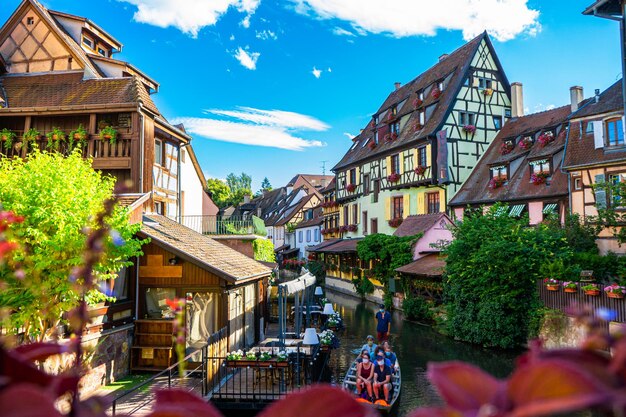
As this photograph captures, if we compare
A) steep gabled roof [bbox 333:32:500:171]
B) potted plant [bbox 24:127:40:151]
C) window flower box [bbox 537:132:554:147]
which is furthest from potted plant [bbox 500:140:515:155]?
potted plant [bbox 24:127:40:151]

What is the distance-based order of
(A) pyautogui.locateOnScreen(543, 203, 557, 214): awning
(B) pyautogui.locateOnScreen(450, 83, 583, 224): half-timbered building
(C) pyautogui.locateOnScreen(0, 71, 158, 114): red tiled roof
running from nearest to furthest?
(C) pyautogui.locateOnScreen(0, 71, 158, 114): red tiled roof
(A) pyautogui.locateOnScreen(543, 203, 557, 214): awning
(B) pyautogui.locateOnScreen(450, 83, 583, 224): half-timbered building

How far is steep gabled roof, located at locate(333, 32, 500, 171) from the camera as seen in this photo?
103ft

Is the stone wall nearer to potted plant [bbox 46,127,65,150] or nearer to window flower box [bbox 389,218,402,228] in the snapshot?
potted plant [bbox 46,127,65,150]

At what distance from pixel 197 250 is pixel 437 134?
21.4 metres

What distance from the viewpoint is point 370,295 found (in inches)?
1246

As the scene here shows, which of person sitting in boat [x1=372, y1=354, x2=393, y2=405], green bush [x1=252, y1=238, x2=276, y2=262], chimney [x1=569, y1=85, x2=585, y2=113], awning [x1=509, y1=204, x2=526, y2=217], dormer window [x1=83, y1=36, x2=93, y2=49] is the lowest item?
person sitting in boat [x1=372, y1=354, x2=393, y2=405]

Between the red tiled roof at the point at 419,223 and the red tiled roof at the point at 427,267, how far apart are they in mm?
2345

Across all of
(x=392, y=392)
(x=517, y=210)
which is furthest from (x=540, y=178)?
(x=392, y=392)

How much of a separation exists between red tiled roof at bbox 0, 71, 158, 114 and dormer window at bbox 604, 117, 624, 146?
20.6 m

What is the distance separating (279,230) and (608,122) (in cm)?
4738

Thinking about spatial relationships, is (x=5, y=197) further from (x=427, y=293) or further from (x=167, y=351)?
(x=427, y=293)

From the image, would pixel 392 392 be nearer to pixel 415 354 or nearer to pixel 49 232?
pixel 415 354

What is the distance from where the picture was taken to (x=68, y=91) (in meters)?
18.7

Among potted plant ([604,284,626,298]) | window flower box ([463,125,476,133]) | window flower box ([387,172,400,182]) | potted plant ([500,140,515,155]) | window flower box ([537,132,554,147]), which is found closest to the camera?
potted plant ([604,284,626,298])
